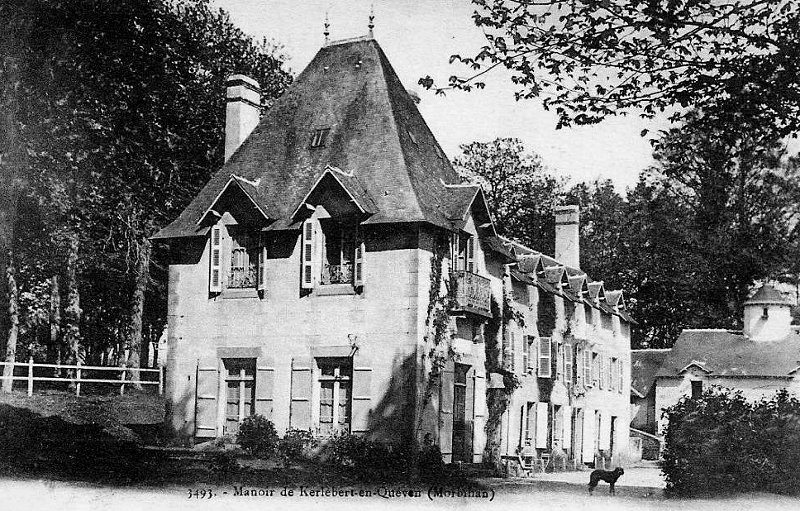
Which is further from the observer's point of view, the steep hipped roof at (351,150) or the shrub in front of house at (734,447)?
the steep hipped roof at (351,150)

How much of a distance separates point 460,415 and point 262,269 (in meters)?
5.08

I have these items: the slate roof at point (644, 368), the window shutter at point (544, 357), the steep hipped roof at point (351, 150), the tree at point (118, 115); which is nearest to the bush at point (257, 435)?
the steep hipped roof at point (351, 150)

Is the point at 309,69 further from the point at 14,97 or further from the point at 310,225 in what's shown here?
the point at 14,97

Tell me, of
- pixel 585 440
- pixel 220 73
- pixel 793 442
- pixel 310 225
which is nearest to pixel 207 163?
pixel 220 73

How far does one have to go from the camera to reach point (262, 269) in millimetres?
19078

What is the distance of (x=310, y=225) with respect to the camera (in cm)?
1859

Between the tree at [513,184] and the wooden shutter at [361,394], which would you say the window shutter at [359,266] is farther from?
the tree at [513,184]

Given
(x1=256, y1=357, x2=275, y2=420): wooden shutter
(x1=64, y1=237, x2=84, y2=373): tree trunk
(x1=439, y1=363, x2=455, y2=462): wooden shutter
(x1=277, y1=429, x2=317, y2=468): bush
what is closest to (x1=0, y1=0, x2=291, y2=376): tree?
(x1=64, y1=237, x2=84, y2=373): tree trunk

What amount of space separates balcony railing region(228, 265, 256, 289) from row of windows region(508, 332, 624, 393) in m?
6.71

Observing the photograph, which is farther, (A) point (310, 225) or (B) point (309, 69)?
(B) point (309, 69)

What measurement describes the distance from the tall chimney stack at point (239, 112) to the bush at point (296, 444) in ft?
22.6

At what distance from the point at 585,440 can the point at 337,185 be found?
44.1 feet

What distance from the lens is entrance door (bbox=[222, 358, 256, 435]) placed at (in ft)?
62.5

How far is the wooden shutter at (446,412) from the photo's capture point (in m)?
18.4
